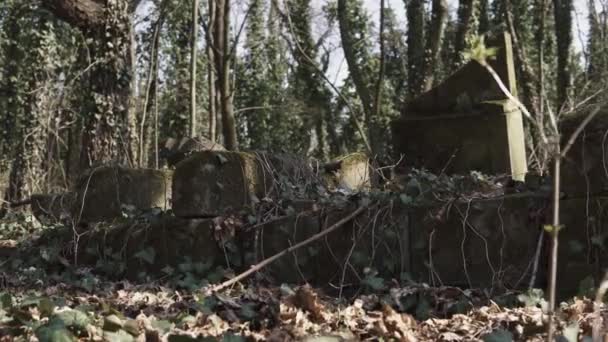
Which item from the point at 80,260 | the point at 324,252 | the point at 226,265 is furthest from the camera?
the point at 80,260

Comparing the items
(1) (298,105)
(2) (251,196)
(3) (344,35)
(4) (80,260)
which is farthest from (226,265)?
(1) (298,105)

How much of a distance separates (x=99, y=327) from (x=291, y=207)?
235 cm

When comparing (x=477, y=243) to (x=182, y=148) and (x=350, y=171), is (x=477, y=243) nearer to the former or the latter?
(x=350, y=171)

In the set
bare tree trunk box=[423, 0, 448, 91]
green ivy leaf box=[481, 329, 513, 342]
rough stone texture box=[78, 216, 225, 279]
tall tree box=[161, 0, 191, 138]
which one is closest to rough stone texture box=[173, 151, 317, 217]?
rough stone texture box=[78, 216, 225, 279]

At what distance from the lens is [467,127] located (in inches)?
273

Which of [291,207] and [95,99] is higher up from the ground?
[95,99]

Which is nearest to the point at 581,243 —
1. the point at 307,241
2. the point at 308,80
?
the point at 307,241

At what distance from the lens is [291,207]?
563 cm

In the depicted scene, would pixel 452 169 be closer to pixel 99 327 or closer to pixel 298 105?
pixel 99 327

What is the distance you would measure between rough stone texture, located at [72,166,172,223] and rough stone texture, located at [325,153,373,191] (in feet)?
5.11

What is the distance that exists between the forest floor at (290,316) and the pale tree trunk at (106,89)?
15.7 feet

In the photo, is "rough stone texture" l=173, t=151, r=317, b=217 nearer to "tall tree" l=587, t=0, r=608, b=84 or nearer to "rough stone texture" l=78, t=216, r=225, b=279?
"rough stone texture" l=78, t=216, r=225, b=279

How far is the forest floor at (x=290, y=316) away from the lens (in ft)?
10.9

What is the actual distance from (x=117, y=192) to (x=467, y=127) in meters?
3.24
